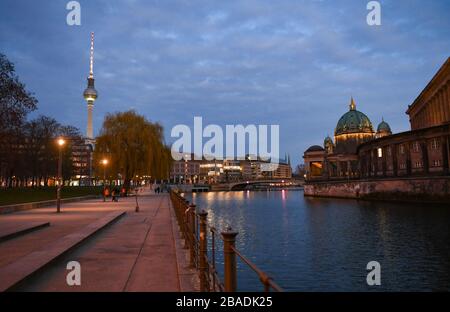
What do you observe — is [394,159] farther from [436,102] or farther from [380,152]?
[436,102]

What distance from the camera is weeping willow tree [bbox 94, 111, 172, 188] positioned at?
52.1m

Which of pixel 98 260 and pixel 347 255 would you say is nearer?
pixel 98 260

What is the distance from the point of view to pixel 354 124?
6201 inches

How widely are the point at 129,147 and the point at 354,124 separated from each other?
125 m

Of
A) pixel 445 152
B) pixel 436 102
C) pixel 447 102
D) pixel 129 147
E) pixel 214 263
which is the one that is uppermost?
pixel 436 102

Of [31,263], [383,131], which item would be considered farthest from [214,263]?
[383,131]

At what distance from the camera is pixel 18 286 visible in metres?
8.23

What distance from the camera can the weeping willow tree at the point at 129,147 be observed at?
171ft

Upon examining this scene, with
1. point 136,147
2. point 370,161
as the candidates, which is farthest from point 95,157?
point 370,161

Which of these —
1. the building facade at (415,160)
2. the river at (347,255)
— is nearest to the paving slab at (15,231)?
the river at (347,255)

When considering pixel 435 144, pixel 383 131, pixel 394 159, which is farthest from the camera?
pixel 383 131

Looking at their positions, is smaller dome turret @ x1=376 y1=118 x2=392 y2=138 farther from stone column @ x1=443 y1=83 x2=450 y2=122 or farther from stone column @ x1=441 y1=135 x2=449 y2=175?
stone column @ x1=441 y1=135 x2=449 y2=175

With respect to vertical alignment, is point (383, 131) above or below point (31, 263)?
above

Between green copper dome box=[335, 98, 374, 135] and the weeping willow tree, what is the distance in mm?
119652
